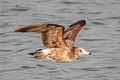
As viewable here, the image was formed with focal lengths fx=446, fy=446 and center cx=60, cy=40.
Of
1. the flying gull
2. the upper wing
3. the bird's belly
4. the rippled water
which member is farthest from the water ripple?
the bird's belly

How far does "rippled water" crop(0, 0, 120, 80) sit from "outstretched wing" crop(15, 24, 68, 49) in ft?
6.72

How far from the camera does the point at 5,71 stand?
11398 mm

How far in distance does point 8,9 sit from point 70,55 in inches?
269

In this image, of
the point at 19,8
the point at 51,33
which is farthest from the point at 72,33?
the point at 19,8

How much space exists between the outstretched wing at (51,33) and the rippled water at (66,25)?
205 cm

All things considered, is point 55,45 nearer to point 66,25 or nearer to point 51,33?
point 51,33

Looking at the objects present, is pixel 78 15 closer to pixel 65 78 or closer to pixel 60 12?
pixel 60 12

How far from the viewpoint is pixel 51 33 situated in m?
8.69

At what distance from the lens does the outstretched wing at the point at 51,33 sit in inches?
318

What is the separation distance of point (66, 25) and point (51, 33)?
5507 mm

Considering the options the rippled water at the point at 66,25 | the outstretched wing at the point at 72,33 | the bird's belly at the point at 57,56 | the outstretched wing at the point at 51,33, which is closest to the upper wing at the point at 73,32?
the outstretched wing at the point at 72,33

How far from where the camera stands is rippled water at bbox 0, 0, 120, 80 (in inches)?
448

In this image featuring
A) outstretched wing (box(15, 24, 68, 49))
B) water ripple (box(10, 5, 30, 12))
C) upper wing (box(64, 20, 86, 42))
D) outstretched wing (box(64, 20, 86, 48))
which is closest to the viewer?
outstretched wing (box(15, 24, 68, 49))

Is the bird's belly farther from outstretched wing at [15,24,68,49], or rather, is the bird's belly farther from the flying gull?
outstretched wing at [15,24,68,49]
